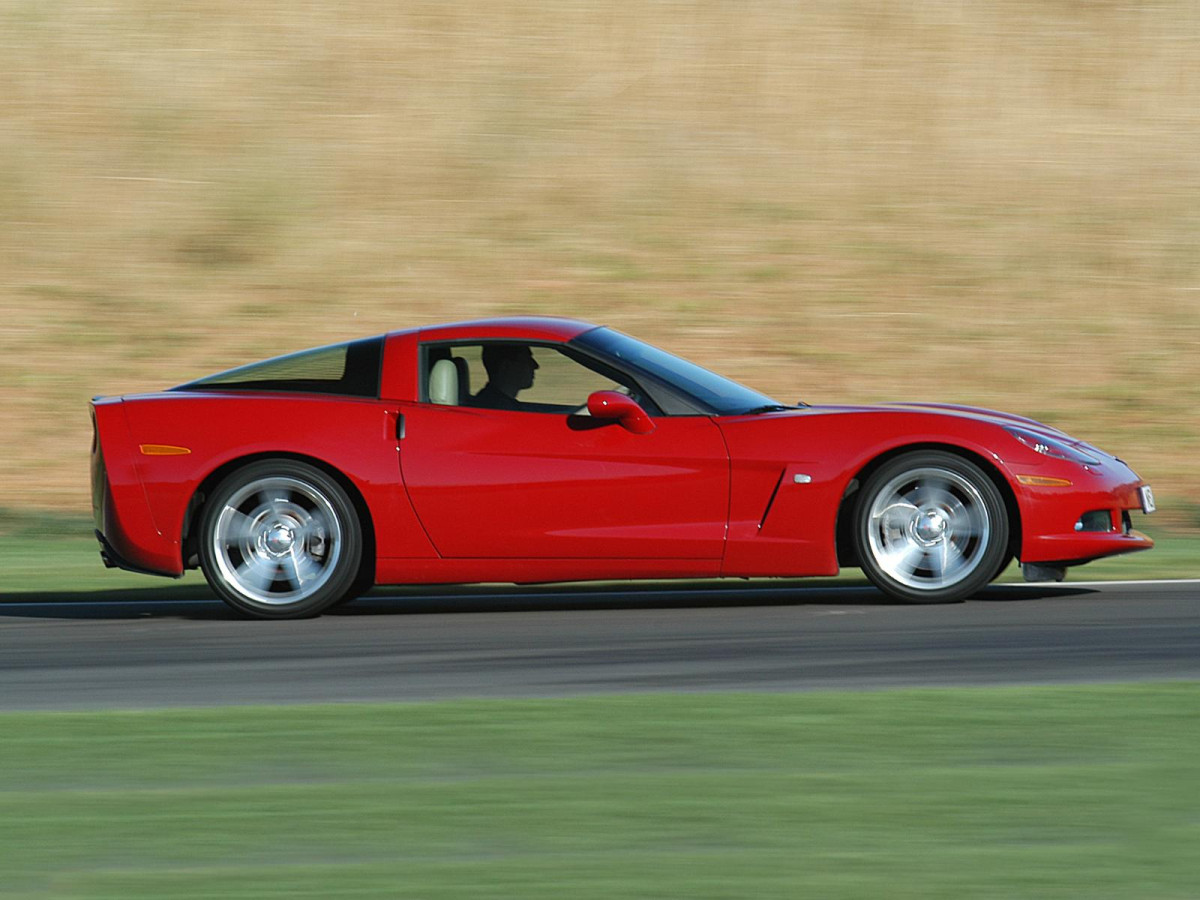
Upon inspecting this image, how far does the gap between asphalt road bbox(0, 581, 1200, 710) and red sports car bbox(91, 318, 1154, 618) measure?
0.26 m

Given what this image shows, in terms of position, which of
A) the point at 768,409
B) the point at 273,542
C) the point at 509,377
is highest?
the point at 509,377

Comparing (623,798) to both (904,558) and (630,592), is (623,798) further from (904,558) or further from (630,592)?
(630,592)

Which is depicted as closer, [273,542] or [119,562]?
[273,542]

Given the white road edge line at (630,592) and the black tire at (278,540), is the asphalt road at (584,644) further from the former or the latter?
the black tire at (278,540)

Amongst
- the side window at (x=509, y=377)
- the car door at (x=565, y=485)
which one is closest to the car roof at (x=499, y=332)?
the side window at (x=509, y=377)

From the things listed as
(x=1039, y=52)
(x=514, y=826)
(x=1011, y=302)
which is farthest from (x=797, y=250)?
(x=514, y=826)

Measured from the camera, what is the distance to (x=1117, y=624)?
293 inches

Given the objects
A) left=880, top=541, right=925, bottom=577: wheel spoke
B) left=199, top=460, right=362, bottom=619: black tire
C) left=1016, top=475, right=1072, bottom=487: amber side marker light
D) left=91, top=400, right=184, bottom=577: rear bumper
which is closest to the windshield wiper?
left=880, top=541, right=925, bottom=577: wheel spoke

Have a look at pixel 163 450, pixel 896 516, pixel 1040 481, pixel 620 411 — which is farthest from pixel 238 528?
pixel 1040 481

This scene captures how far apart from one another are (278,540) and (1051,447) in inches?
136

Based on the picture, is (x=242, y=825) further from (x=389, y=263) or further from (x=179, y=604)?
(x=389, y=263)

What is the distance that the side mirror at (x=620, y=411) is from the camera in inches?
307

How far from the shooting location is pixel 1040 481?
7.84 meters

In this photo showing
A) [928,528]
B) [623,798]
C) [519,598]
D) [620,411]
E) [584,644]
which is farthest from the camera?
[519,598]
